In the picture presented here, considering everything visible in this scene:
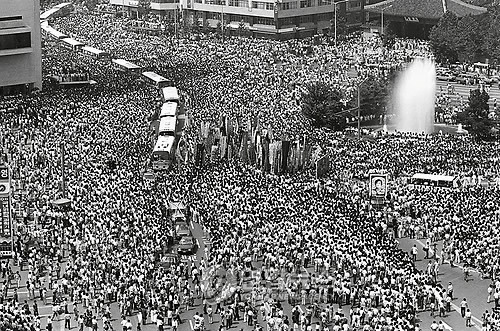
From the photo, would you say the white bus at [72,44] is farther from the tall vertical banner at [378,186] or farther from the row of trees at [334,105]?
the tall vertical banner at [378,186]

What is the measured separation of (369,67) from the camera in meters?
126

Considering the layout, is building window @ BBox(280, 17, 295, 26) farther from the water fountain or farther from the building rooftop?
the water fountain

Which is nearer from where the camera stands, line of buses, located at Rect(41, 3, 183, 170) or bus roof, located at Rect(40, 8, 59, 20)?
line of buses, located at Rect(41, 3, 183, 170)

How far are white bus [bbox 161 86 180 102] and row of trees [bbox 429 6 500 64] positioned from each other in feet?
107

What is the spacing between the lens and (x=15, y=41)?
10931 centimetres

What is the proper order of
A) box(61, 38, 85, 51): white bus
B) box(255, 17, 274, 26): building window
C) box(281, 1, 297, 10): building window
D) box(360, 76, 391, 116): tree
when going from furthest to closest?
1. box(255, 17, 274, 26): building window
2. box(281, 1, 297, 10): building window
3. box(61, 38, 85, 51): white bus
4. box(360, 76, 391, 116): tree

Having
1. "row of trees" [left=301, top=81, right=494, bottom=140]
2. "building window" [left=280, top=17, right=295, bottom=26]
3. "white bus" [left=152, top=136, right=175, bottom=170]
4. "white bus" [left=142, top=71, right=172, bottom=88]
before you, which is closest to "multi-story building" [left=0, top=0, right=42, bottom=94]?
"white bus" [left=142, top=71, right=172, bottom=88]

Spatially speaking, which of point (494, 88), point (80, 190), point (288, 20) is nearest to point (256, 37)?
point (288, 20)

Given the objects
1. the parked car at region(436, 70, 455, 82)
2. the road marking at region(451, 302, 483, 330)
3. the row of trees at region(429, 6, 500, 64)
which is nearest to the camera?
the road marking at region(451, 302, 483, 330)

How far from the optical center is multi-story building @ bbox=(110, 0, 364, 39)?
15325cm

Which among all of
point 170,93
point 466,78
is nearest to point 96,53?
point 170,93

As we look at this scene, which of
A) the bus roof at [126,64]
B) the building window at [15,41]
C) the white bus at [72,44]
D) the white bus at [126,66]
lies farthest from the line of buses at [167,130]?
the white bus at [72,44]

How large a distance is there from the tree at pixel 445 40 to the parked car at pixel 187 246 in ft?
229

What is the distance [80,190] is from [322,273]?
69.4ft
